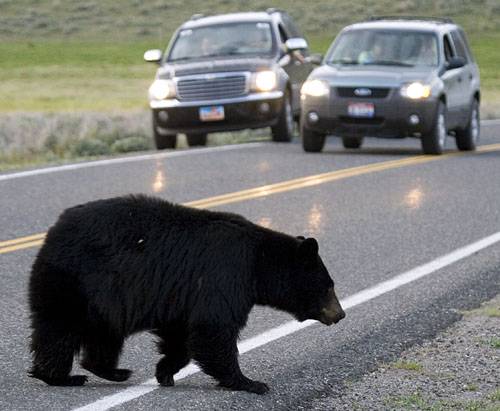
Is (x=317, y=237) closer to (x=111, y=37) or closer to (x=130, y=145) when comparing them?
(x=130, y=145)

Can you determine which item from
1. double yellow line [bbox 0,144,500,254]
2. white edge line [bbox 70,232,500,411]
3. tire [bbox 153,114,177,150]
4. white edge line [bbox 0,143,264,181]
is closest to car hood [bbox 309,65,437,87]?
double yellow line [bbox 0,144,500,254]

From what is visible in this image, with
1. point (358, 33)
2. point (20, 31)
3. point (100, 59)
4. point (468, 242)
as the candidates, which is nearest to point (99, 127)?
point (358, 33)

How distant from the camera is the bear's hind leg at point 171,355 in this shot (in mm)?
7209

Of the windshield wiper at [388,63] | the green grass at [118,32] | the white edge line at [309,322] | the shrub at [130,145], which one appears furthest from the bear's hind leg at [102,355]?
the green grass at [118,32]

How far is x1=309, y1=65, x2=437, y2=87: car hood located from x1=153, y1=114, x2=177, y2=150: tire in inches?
93.4

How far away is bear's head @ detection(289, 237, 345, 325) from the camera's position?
7.13m

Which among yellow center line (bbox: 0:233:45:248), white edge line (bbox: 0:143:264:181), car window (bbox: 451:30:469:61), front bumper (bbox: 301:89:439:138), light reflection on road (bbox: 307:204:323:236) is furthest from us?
car window (bbox: 451:30:469:61)

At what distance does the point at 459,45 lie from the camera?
23219mm

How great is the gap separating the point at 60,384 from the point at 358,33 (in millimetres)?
15481

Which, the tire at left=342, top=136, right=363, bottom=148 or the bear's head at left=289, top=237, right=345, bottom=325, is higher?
the bear's head at left=289, top=237, right=345, bottom=325

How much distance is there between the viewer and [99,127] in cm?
2797

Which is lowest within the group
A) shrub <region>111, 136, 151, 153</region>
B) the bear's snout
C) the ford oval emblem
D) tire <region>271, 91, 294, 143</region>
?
shrub <region>111, 136, 151, 153</region>

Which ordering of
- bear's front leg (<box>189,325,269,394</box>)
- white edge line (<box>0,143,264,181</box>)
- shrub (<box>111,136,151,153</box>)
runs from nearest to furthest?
bear's front leg (<box>189,325,269,394</box>), white edge line (<box>0,143,264,181</box>), shrub (<box>111,136,151,153</box>)

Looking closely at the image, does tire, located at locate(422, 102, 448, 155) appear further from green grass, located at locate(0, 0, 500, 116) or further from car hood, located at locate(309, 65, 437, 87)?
green grass, located at locate(0, 0, 500, 116)
